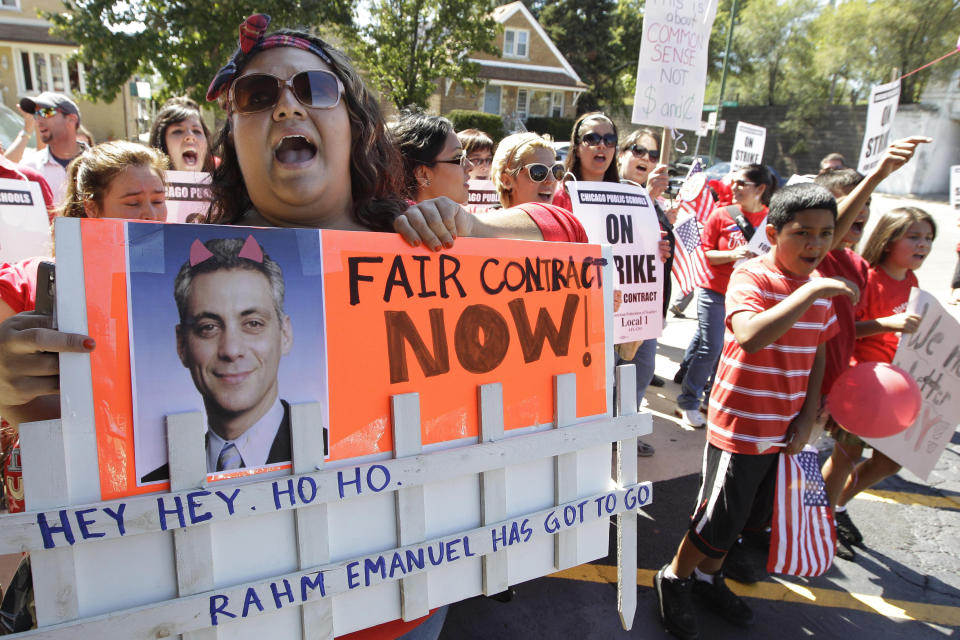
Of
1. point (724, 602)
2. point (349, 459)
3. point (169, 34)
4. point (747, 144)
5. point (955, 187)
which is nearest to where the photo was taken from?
point (349, 459)

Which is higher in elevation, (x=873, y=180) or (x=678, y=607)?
(x=873, y=180)

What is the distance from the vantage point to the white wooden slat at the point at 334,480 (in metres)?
0.85

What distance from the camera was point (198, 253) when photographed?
0.98m

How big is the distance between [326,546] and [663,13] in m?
4.39

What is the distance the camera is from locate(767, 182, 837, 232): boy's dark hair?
8.05 ft

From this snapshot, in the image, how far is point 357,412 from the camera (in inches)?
43.3

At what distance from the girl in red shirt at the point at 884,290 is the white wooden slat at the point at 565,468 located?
2603 mm

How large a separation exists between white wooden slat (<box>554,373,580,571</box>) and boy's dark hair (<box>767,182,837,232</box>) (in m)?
1.69

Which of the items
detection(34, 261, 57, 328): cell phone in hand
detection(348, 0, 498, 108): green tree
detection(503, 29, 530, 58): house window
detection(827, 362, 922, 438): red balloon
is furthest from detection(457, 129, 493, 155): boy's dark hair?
detection(503, 29, 530, 58): house window

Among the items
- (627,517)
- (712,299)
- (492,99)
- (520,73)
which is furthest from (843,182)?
(492,99)

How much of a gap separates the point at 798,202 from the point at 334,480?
2.30 meters

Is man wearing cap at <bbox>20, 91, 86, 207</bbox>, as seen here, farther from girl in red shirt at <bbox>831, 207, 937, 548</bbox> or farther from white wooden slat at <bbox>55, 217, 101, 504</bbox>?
girl in red shirt at <bbox>831, 207, 937, 548</bbox>

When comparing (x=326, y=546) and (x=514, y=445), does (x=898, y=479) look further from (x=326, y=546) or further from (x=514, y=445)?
(x=326, y=546)

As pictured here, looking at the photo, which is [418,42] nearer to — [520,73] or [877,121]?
[520,73]
